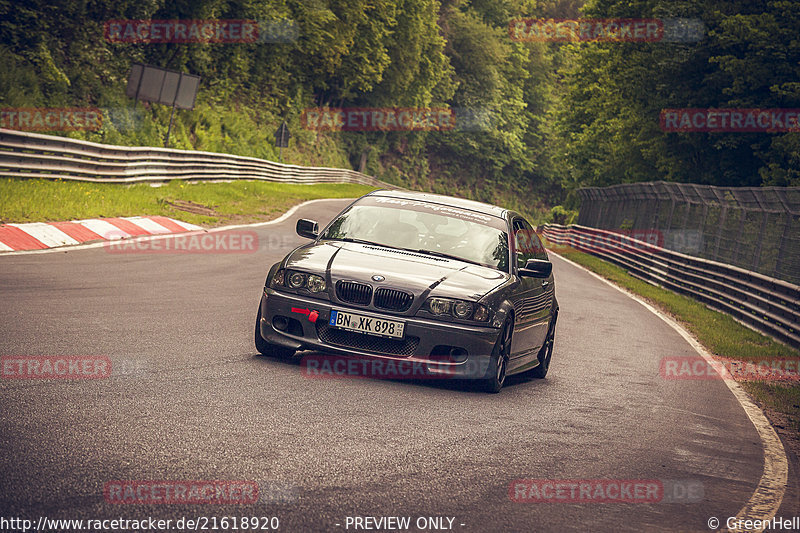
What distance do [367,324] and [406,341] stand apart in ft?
1.04

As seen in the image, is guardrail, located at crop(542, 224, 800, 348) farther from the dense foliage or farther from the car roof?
the car roof

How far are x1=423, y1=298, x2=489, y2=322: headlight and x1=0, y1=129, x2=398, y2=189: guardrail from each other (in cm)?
1251

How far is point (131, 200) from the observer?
70.3ft

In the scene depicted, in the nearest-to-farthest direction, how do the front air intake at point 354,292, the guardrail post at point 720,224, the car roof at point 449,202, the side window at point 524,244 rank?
the front air intake at point 354,292
the side window at point 524,244
the car roof at point 449,202
the guardrail post at point 720,224

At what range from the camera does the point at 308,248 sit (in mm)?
8547

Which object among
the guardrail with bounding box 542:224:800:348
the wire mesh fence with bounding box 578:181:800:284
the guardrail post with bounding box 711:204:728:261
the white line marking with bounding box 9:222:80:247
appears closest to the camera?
the white line marking with bounding box 9:222:80:247

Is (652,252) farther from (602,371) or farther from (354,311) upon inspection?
(354,311)

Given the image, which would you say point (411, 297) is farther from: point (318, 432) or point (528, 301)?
point (318, 432)

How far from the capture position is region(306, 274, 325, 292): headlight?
7797mm

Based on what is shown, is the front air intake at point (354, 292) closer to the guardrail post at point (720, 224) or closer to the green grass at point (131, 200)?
the green grass at point (131, 200)

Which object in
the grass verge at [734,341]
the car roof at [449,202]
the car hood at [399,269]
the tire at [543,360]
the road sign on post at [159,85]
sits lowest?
the grass verge at [734,341]

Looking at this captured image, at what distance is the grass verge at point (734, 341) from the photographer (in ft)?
31.2

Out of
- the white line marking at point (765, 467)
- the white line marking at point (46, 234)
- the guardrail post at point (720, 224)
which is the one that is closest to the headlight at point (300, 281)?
the white line marking at point (765, 467)

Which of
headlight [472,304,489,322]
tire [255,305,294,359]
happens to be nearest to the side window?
headlight [472,304,489,322]
